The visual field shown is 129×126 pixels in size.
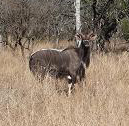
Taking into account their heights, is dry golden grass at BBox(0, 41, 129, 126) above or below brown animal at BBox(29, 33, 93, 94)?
below

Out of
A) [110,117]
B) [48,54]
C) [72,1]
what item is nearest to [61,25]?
[72,1]

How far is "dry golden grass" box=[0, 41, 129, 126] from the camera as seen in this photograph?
4.56m

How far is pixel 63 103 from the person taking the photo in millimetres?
5340

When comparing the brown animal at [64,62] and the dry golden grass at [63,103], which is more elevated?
the brown animal at [64,62]

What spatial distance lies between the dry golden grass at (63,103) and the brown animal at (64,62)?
0.23 metres

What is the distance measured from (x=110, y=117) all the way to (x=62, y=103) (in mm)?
940

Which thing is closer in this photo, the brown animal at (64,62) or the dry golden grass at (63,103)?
the dry golden grass at (63,103)

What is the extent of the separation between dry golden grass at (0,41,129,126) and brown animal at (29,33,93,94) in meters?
0.23

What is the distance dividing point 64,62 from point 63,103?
7.12 ft

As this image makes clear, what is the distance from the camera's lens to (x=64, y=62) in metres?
7.41

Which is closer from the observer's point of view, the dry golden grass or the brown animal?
the dry golden grass

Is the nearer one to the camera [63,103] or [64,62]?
[63,103]

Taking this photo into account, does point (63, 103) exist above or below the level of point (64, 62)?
below

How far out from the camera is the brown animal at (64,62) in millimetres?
7223
